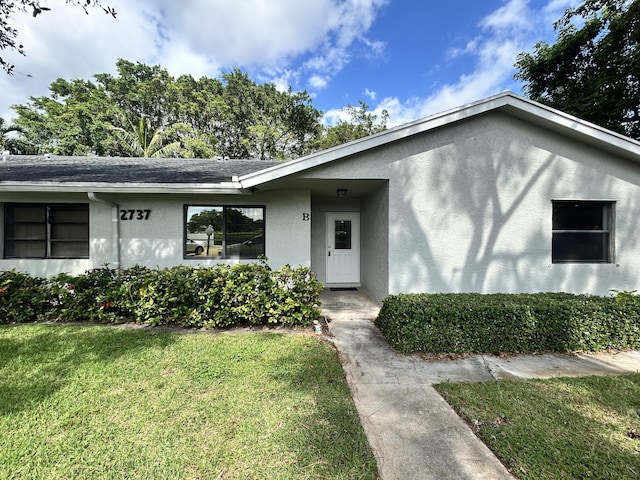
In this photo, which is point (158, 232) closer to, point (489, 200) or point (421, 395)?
point (421, 395)

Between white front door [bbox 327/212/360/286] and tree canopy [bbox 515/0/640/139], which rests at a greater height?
tree canopy [bbox 515/0/640/139]

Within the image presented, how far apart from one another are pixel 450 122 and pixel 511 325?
13.1 feet

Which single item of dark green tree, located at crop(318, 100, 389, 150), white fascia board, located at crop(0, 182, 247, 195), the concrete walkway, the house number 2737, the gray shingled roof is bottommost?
the concrete walkway

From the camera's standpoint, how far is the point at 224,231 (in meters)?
7.04

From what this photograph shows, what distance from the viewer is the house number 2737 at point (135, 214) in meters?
6.84

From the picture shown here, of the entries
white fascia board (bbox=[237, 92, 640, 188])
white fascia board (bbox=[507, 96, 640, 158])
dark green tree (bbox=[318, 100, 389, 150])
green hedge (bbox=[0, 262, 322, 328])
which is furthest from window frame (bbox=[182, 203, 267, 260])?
dark green tree (bbox=[318, 100, 389, 150])

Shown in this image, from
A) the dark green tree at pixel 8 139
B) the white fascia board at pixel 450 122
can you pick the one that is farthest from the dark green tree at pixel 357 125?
the dark green tree at pixel 8 139

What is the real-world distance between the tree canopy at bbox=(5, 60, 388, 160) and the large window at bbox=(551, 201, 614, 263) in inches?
820

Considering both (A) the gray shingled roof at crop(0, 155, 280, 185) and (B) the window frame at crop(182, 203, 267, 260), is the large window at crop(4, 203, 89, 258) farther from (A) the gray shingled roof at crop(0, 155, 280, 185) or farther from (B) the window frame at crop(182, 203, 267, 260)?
(B) the window frame at crop(182, 203, 267, 260)

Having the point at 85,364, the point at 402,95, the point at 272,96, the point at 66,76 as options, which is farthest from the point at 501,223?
the point at 66,76

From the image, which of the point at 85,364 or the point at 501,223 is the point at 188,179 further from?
the point at 501,223

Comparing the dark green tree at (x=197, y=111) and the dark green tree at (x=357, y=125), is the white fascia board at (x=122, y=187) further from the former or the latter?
the dark green tree at (x=357, y=125)

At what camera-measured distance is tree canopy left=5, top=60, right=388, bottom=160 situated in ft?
73.6

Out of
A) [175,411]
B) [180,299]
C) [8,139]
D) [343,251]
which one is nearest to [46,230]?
[180,299]
